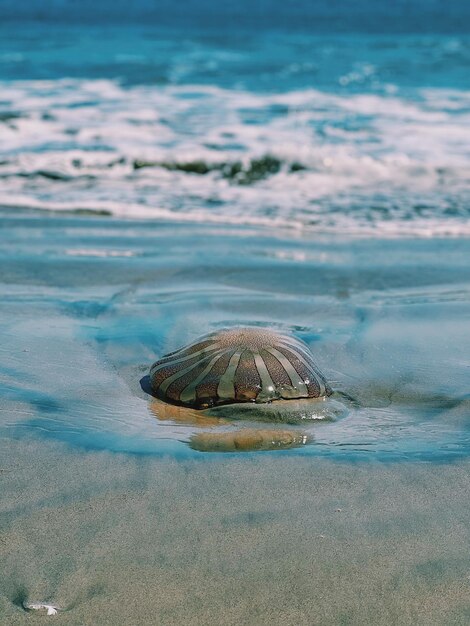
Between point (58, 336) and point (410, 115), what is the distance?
28.2ft

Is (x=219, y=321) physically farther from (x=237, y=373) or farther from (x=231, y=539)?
(x=231, y=539)

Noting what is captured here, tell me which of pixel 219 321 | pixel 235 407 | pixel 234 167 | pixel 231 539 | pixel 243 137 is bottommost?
pixel 231 539

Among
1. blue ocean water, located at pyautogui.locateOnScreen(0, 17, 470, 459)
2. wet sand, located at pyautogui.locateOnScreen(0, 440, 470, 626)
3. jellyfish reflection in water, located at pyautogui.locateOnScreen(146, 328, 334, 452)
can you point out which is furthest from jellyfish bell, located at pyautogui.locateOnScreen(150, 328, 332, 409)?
wet sand, located at pyautogui.locateOnScreen(0, 440, 470, 626)

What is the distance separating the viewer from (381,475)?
2582 mm

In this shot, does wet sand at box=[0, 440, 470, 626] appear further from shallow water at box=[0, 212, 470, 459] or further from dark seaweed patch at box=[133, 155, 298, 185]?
dark seaweed patch at box=[133, 155, 298, 185]

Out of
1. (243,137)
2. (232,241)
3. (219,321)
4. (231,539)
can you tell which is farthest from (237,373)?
(243,137)

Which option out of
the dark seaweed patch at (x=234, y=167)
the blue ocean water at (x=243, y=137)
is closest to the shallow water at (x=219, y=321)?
the blue ocean water at (x=243, y=137)

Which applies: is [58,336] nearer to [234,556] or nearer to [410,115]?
[234,556]

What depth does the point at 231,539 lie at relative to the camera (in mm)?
2223

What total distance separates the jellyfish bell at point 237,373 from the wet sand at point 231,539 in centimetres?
35

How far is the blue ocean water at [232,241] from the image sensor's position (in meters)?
3.16

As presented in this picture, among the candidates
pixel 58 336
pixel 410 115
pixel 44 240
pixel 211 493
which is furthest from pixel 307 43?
pixel 211 493

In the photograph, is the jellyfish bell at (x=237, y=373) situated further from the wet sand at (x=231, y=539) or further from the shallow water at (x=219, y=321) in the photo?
the wet sand at (x=231, y=539)

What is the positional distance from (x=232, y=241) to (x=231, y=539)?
3658 millimetres
